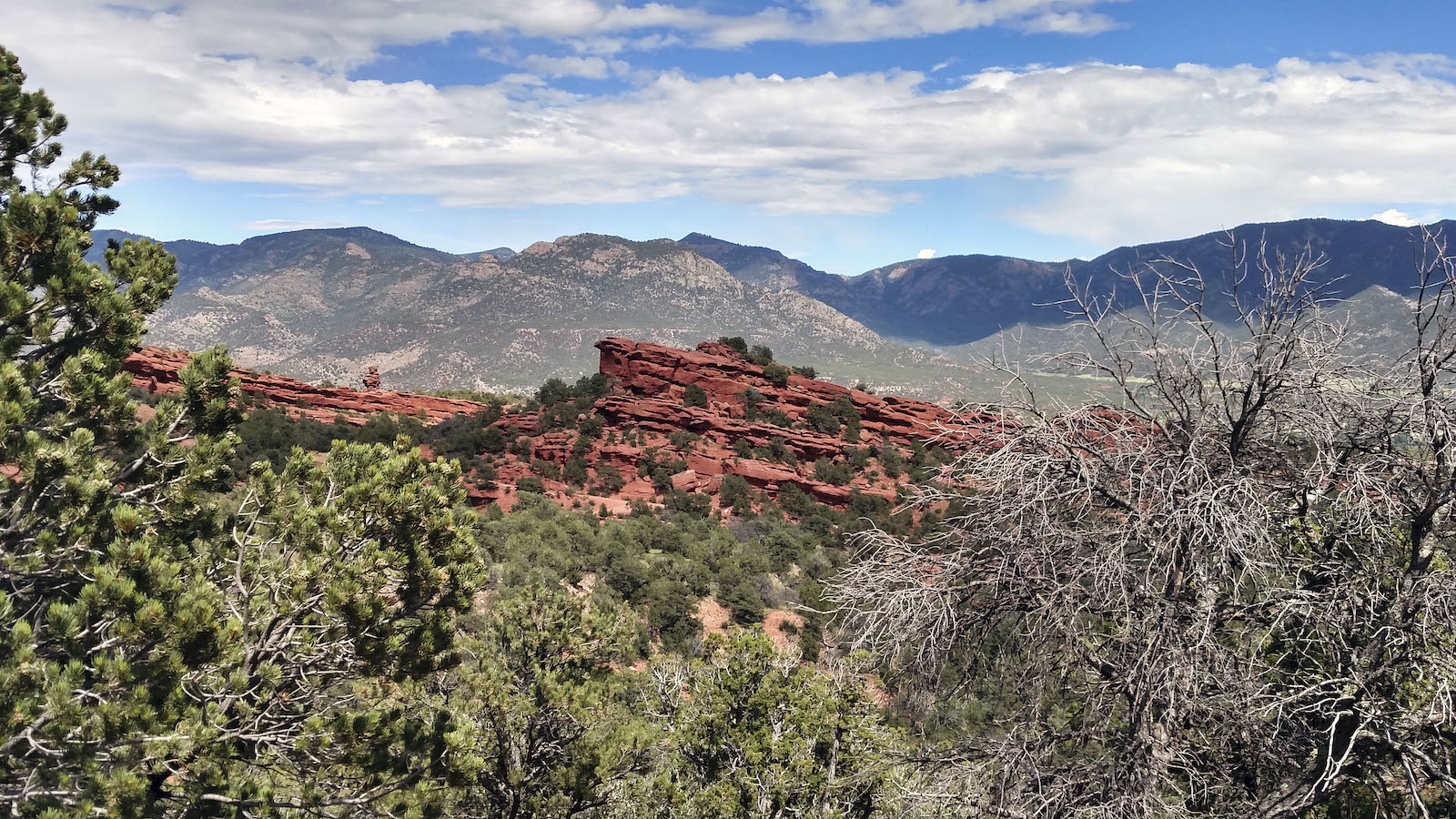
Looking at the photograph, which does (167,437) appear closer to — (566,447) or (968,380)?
(566,447)

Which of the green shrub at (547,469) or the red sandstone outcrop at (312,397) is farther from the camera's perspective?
the red sandstone outcrop at (312,397)

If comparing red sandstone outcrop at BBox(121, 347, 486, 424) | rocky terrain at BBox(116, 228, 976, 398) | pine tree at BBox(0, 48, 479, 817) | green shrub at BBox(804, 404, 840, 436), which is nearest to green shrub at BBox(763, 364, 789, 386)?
green shrub at BBox(804, 404, 840, 436)

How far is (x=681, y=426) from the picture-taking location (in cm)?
4281

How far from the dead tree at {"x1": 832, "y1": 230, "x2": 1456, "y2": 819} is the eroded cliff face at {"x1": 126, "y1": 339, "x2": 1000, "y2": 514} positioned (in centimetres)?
2887

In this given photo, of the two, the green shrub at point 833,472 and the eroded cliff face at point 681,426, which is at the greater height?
the eroded cliff face at point 681,426

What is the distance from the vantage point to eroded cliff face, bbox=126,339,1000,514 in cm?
3825

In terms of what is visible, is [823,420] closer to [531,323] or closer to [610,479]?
[610,479]

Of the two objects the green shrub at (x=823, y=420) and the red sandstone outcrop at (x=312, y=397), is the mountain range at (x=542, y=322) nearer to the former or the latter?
the red sandstone outcrop at (x=312, y=397)

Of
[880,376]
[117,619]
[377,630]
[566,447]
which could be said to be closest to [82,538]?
[117,619]

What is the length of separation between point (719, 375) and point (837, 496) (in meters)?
12.4

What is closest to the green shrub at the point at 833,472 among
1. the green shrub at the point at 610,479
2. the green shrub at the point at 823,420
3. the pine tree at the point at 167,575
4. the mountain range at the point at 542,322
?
the green shrub at the point at 823,420

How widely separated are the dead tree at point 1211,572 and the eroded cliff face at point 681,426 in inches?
1137

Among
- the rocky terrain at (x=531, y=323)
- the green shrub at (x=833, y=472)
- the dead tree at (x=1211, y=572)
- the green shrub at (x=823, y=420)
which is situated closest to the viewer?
the dead tree at (x=1211, y=572)

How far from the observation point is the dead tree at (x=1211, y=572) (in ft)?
14.4
